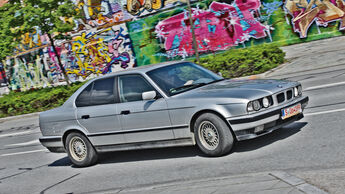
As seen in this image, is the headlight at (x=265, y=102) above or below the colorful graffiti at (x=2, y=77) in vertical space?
above

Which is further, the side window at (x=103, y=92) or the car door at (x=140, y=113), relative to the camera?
the side window at (x=103, y=92)

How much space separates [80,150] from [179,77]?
2265mm

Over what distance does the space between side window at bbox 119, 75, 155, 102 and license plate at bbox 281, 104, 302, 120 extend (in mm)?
2010

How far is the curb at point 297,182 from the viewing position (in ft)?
15.1

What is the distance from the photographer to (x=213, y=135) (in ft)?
21.9

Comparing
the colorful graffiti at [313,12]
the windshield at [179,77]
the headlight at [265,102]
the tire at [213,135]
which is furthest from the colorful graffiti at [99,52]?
the headlight at [265,102]

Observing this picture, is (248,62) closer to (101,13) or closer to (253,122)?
(253,122)

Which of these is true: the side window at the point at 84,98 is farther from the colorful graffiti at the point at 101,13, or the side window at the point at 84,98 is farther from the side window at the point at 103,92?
the colorful graffiti at the point at 101,13

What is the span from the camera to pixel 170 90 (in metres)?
7.23

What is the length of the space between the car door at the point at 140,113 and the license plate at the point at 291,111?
1658mm

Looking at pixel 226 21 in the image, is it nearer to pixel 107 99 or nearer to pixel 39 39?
pixel 39 39

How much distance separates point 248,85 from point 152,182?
2036 mm

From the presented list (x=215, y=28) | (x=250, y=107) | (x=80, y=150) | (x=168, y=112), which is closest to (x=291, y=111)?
(x=250, y=107)

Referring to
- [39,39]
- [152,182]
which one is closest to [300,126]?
[152,182]
